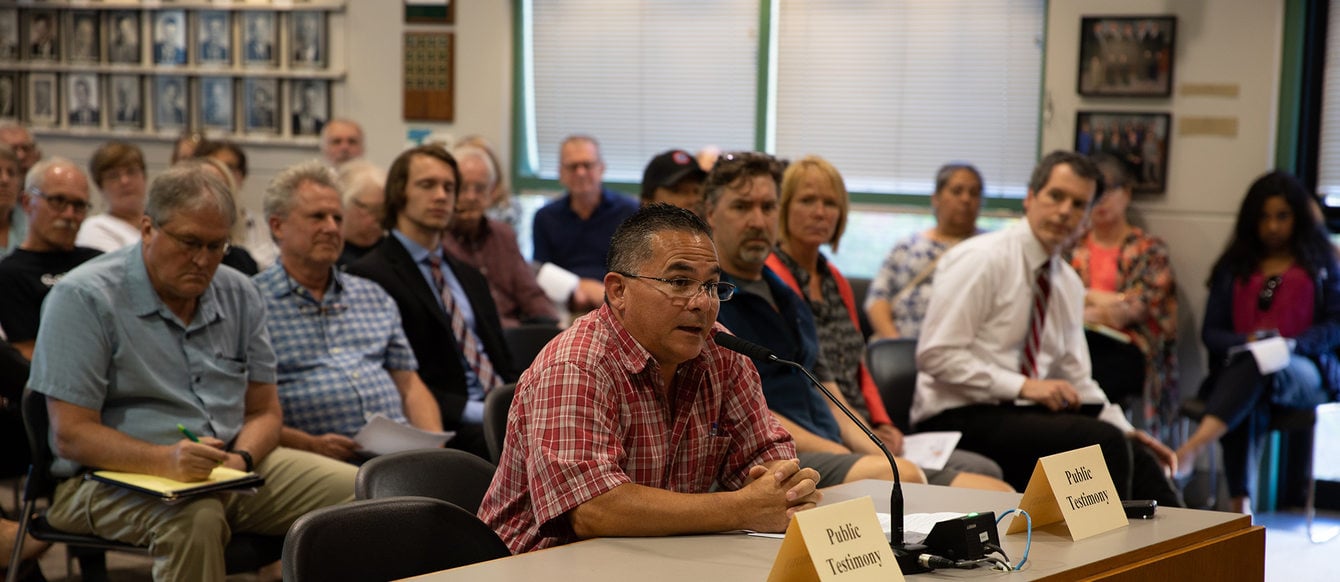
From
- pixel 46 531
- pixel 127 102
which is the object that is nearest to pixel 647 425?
pixel 46 531

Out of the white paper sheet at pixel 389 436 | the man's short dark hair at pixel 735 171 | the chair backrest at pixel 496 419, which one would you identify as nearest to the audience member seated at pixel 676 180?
the man's short dark hair at pixel 735 171

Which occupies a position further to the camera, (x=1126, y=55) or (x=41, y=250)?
(x=1126, y=55)

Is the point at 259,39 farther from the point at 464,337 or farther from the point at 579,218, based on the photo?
the point at 464,337

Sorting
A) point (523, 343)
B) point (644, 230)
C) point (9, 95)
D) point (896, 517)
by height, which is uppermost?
point (9, 95)

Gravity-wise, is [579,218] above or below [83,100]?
below

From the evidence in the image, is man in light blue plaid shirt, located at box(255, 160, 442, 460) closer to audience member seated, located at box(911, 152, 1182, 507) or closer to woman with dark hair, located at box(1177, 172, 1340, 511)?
audience member seated, located at box(911, 152, 1182, 507)

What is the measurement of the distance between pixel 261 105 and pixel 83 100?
48.5 inches

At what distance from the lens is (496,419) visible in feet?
9.70

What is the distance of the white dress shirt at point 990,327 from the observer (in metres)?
4.12

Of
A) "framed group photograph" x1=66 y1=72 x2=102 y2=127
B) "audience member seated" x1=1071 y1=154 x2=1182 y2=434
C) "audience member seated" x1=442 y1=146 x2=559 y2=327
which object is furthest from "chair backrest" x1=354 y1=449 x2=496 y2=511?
"framed group photograph" x1=66 y1=72 x2=102 y2=127

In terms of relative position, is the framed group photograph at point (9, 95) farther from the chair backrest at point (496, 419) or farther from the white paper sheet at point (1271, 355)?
the white paper sheet at point (1271, 355)

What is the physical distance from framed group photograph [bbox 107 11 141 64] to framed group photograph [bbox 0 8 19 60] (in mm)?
676

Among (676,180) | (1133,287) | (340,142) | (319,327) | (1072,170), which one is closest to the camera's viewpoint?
(319,327)

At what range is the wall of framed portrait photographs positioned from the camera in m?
7.49
